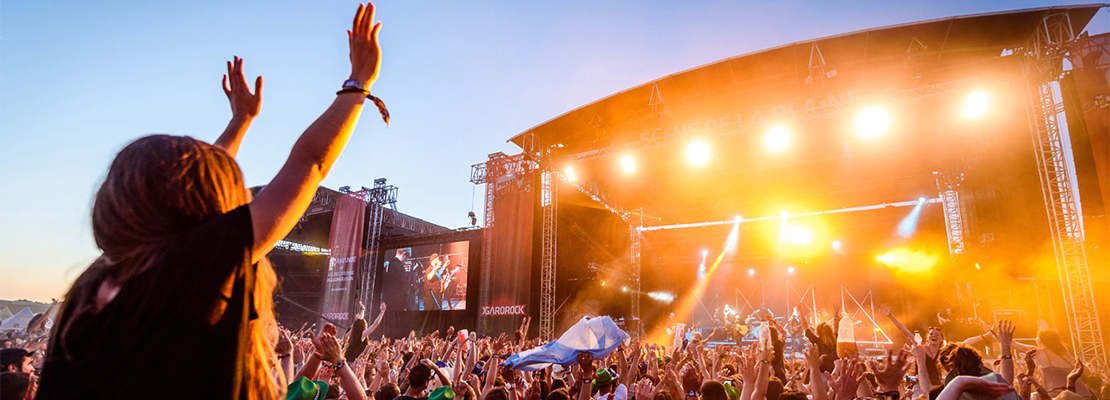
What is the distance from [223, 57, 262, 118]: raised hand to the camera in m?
1.51

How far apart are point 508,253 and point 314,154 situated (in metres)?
17.4

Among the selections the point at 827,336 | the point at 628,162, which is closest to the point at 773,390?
the point at 827,336

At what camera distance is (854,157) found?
17078 millimetres

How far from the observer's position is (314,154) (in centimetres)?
105

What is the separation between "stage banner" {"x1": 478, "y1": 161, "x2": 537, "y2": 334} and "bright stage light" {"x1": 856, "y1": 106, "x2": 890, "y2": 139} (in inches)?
368

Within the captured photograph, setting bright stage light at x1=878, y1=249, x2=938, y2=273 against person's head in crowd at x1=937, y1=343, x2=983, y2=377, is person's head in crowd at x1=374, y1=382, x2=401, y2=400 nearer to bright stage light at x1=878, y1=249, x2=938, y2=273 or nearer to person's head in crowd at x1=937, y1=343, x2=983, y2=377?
person's head in crowd at x1=937, y1=343, x2=983, y2=377

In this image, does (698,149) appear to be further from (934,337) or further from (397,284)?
(397,284)

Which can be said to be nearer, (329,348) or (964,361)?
(329,348)

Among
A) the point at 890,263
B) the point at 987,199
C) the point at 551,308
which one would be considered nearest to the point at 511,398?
the point at 551,308

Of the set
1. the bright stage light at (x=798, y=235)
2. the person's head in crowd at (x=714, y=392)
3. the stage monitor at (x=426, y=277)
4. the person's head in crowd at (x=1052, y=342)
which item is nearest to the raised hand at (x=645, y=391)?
the person's head in crowd at (x=714, y=392)

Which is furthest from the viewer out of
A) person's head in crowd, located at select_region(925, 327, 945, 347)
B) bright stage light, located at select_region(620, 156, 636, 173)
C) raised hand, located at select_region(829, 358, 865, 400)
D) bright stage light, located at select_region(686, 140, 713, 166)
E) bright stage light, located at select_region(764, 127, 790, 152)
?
bright stage light, located at select_region(620, 156, 636, 173)

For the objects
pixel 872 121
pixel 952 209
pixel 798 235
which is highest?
pixel 872 121

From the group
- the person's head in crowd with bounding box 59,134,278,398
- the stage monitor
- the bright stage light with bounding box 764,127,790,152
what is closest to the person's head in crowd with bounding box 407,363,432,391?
the person's head in crowd with bounding box 59,134,278,398

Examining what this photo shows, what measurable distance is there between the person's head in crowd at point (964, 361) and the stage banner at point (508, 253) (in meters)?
14.3
